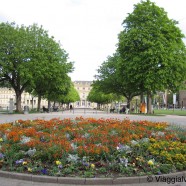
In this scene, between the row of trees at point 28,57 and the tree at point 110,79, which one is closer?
the row of trees at point 28,57

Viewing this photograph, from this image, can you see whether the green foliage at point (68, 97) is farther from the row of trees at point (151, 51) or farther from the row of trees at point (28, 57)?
the row of trees at point (151, 51)

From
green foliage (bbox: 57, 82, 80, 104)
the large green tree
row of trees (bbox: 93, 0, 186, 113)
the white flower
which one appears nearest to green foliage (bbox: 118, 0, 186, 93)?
row of trees (bbox: 93, 0, 186, 113)

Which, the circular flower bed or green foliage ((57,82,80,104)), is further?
green foliage ((57,82,80,104))

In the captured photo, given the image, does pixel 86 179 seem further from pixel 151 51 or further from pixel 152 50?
pixel 152 50

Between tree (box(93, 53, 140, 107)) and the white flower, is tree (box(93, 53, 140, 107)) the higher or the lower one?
the higher one

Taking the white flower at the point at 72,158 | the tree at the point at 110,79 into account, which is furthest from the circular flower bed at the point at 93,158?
the tree at the point at 110,79

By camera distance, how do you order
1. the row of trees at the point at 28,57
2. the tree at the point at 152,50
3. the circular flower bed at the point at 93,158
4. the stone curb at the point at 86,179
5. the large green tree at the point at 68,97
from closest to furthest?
the stone curb at the point at 86,179, the circular flower bed at the point at 93,158, the tree at the point at 152,50, the row of trees at the point at 28,57, the large green tree at the point at 68,97

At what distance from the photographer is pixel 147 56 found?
3706 centimetres

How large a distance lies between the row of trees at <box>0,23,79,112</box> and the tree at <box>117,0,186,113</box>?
32.6 ft

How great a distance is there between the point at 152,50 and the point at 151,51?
21.8 inches

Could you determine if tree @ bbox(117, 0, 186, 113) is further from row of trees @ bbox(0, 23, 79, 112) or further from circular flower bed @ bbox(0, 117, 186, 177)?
circular flower bed @ bbox(0, 117, 186, 177)

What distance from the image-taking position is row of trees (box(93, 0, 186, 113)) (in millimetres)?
36844

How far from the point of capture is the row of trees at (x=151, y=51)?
3684 cm

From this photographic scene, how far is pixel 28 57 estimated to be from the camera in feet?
127
